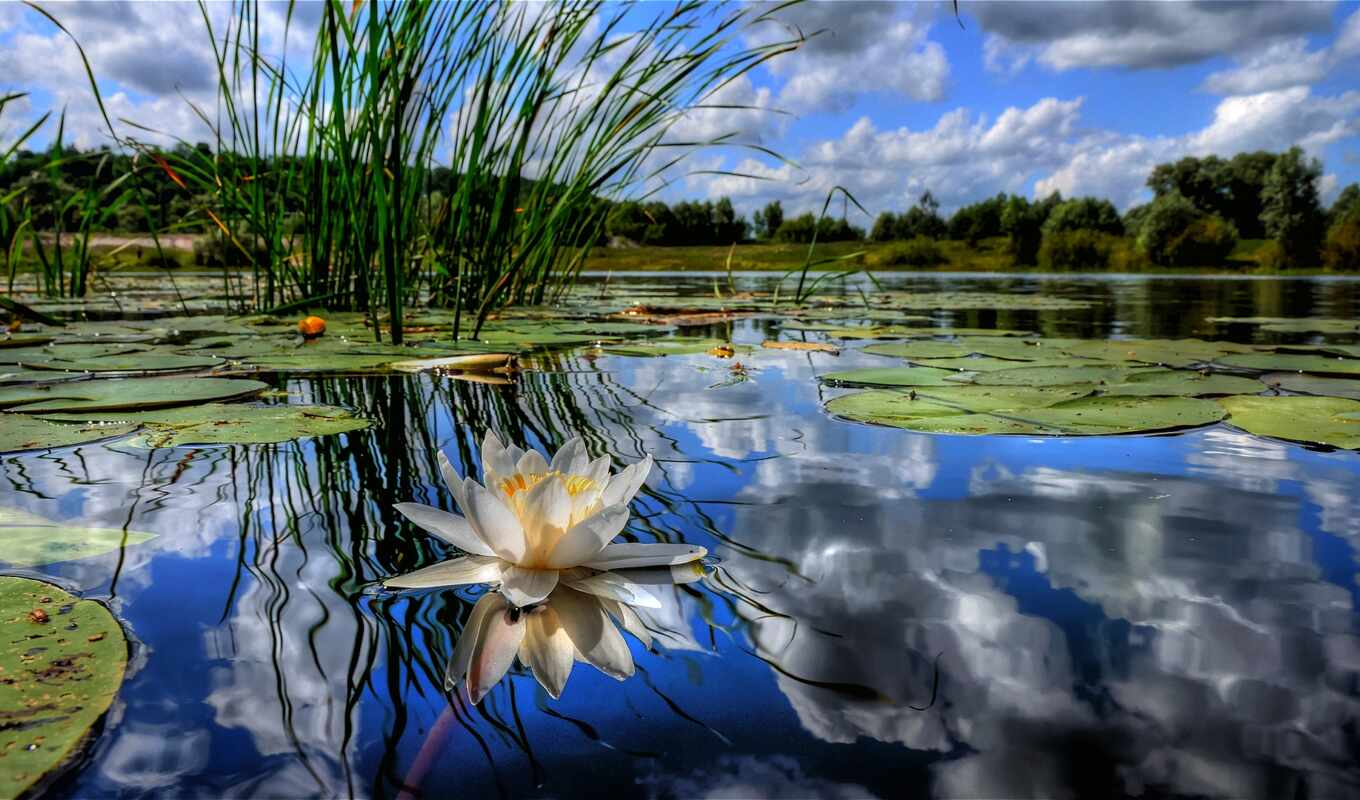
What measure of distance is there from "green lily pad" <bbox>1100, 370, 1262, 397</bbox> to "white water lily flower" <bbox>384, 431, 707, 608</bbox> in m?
1.19

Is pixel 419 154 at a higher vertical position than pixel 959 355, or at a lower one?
higher

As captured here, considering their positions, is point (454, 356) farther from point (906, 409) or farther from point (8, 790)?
point (8, 790)

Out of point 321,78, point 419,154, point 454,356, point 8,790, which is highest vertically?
point 321,78

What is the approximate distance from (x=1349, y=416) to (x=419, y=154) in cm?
229

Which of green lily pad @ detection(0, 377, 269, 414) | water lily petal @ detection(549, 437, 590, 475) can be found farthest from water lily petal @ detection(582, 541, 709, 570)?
green lily pad @ detection(0, 377, 269, 414)

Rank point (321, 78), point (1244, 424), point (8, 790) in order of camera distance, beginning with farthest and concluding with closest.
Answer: point (321, 78)
point (1244, 424)
point (8, 790)

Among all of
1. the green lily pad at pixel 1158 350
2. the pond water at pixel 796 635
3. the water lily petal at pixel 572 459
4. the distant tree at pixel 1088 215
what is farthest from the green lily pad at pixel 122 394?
the distant tree at pixel 1088 215

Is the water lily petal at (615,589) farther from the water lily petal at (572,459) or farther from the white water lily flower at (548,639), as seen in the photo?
the water lily petal at (572,459)

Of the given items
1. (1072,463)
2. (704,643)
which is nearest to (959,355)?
(1072,463)

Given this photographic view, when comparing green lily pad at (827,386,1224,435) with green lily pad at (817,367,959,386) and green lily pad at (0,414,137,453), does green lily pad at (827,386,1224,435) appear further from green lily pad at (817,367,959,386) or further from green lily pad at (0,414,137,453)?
green lily pad at (0,414,137,453)

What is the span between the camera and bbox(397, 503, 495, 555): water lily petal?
0.62 meters

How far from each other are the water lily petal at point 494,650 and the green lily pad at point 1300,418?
115cm

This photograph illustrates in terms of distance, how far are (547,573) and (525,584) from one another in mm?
28

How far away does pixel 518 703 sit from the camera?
0.45 meters
